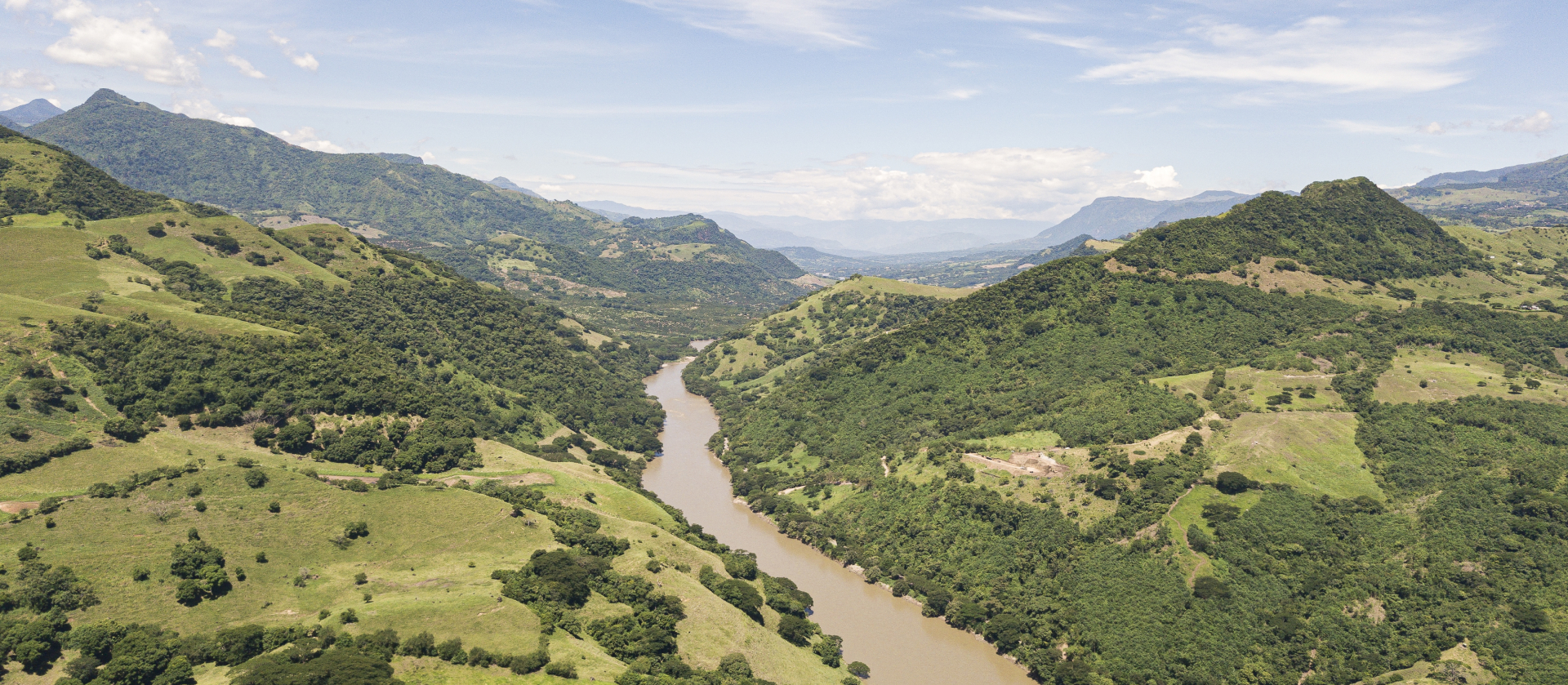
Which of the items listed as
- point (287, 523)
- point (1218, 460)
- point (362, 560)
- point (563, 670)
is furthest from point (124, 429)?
point (1218, 460)

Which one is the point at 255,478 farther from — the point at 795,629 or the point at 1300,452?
the point at 1300,452

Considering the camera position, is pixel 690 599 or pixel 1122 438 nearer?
pixel 690 599

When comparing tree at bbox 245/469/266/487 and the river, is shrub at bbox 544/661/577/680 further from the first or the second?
tree at bbox 245/469/266/487

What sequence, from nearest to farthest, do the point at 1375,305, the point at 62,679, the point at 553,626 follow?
the point at 62,679, the point at 553,626, the point at 1375,305

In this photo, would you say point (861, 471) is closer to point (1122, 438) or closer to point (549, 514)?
point (1122, 438)

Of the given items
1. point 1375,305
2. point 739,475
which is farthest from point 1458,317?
point 739,475

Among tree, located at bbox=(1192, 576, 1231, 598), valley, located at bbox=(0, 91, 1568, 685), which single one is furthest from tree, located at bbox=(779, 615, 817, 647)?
tree, located at bbox=(1192, 576, 1231, 598)

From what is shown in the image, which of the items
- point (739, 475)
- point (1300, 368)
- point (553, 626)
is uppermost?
point (1300, 368)

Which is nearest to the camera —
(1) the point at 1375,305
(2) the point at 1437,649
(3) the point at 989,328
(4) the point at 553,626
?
(4) the point at 553,626
